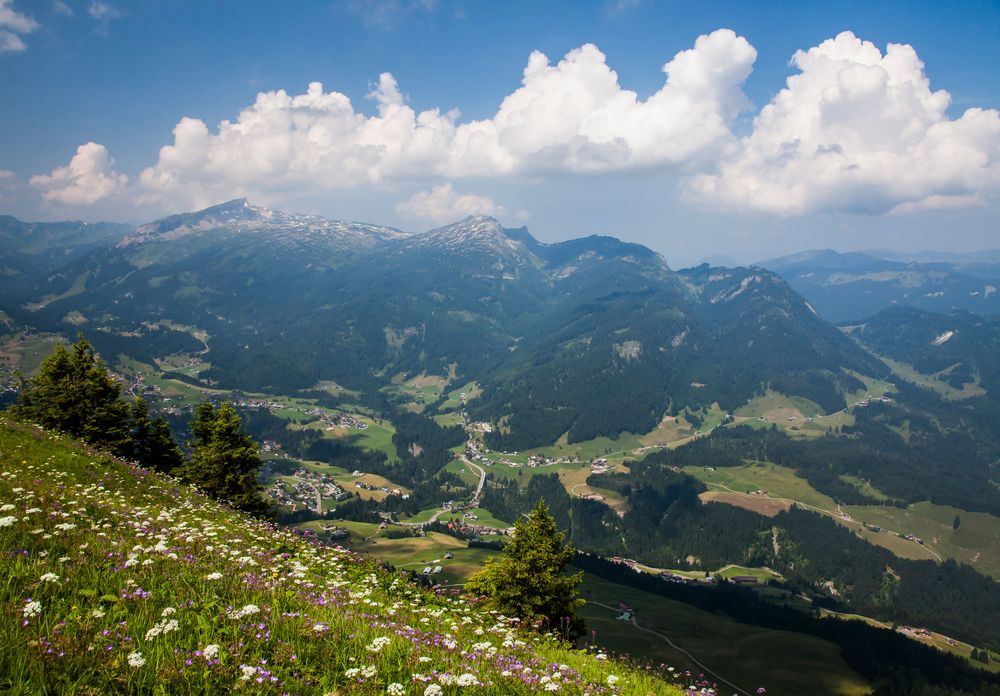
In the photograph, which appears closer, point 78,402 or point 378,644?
point 378,644

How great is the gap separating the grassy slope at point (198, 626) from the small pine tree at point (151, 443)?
4070 cm

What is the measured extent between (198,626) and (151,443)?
54.1 metres

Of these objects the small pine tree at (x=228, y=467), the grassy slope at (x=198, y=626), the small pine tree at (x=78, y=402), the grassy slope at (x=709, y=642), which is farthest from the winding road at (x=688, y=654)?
the small pine tree at (x=78, y=402)

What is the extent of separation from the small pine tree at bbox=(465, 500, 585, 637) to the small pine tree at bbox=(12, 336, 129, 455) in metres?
35.3

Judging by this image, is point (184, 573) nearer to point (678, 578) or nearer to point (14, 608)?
point (14, 608)

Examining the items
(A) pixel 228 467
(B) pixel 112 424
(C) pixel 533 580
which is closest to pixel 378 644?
(C) pixel 533 580

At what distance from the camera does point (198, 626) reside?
23.1 ft

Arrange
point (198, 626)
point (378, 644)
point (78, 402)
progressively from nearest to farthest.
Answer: point (198, 626) < point (378, 644) < point (78, 402)

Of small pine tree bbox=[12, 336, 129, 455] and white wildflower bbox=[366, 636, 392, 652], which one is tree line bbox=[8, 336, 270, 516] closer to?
small pine tree bbox=[12, 336, 129, 455]

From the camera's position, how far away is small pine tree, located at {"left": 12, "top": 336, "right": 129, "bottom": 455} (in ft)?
143

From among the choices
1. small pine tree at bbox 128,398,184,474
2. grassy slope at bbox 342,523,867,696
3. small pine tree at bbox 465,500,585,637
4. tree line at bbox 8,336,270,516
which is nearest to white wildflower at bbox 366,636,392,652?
small pine tree at bbox 465,500,585,637

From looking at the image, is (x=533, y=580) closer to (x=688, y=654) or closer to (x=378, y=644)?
(x=378, y=644)

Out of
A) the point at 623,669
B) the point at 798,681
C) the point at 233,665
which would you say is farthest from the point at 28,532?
the point at 798,681

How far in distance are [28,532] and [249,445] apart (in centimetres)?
3911
